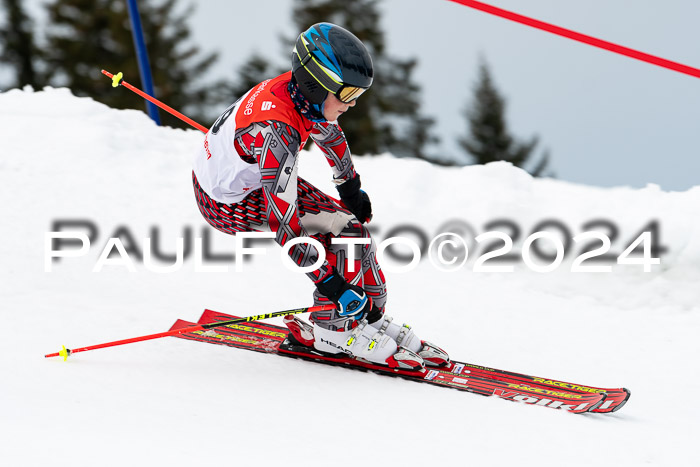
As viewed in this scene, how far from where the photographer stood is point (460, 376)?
353 cm

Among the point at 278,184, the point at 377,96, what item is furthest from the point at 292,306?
the point at 377,96

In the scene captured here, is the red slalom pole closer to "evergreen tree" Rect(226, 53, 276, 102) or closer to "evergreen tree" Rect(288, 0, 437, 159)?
"evergreen tree" Rect(288, 0, 437, 159)

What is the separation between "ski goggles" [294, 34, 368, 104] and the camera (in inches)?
116

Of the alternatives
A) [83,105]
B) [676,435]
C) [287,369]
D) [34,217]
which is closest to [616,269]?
[676,435]

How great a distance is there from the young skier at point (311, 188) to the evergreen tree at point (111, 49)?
21.6 meters

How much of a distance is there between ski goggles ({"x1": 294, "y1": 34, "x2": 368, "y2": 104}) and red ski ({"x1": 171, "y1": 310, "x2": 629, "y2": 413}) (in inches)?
54.4

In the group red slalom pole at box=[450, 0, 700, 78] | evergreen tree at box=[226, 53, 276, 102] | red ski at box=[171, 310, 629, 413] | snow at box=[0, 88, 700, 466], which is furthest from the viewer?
evergreen tree at box=[226, 53, 276, 102]

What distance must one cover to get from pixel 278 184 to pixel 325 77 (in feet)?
1.64

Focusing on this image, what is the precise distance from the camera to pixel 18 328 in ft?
11.8

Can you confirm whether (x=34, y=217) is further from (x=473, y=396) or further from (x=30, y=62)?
(x=30, y=62)

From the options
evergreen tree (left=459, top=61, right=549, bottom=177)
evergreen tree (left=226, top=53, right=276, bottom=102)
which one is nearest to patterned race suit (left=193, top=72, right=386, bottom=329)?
evergreen tree (left=226, top=53, right=276, bottom=102)

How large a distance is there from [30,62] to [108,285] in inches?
926

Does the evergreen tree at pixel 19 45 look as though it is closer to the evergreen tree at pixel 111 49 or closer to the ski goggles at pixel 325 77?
the evergreen tree at pixel 111 49

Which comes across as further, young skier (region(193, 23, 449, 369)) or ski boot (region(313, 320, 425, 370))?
ski boot (region(313, 320, 425, 370))
